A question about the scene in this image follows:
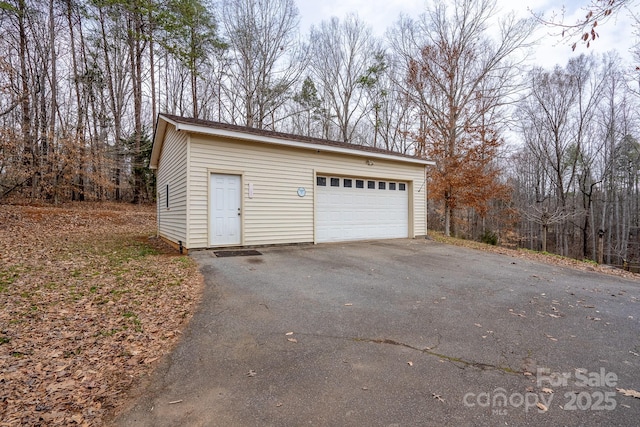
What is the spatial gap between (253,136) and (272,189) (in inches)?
60.5

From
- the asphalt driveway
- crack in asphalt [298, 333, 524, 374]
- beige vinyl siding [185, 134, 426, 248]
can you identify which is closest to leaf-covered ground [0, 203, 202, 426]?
the asphalt driveway

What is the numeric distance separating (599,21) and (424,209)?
9.08m

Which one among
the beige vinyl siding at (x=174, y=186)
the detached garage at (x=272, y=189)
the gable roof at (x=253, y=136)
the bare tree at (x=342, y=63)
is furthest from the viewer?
the bare tree at (x=342, y=63)

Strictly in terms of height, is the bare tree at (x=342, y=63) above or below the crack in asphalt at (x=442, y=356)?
above

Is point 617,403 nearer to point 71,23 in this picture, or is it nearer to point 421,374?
point 421,374

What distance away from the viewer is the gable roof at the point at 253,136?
24.0 ft

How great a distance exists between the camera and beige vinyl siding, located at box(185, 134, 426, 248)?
7.39 meters

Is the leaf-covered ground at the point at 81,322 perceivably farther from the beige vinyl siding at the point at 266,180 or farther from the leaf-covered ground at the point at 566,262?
the leaf-covered ground at the point at 566,262

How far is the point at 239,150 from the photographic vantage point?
7.95m

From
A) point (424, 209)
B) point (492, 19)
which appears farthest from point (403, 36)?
point (424, 209)

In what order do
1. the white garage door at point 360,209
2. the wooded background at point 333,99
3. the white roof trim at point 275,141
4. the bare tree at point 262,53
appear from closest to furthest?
the white roof trim at point 275,141
the white garage door at point 360,209
the wooded background at point 333,99
the bare tree at point 262,53

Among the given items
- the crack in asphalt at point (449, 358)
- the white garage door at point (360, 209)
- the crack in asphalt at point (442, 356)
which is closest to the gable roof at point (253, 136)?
the white garage door at point (360, 209)

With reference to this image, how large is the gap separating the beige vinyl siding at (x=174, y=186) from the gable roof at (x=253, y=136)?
12.5 inches

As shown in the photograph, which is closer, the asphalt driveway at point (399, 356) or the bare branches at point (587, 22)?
the asphalt driveway at point (399, 356)
